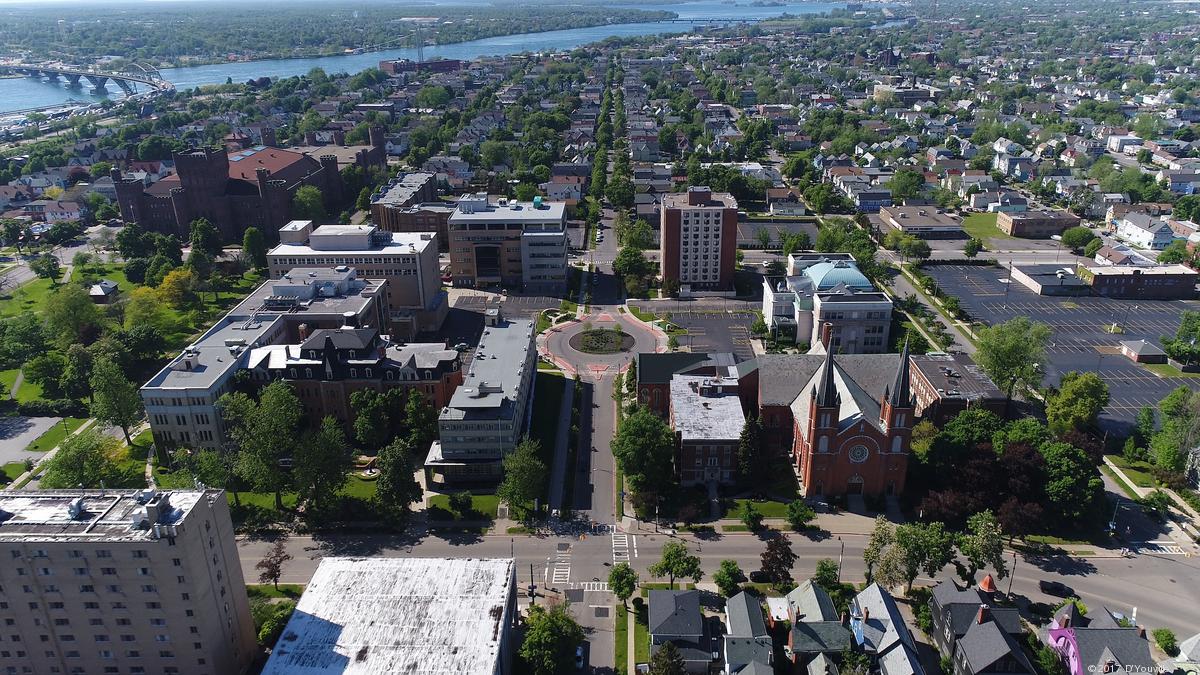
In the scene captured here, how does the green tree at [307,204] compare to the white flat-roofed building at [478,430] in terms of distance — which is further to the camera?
the green tree at [307,204]

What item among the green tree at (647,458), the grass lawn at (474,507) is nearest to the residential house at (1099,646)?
the green tree at (647,458)

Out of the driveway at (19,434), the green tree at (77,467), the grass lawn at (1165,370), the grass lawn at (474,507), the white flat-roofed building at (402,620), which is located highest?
the green tree at (77,467)

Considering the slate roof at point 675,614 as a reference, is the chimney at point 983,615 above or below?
above

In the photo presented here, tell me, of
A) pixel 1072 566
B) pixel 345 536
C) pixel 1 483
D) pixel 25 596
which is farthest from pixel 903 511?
pixel 1 483

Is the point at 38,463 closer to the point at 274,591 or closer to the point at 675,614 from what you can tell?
the point at 274,591

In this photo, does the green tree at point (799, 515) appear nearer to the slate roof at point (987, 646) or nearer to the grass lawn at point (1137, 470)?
the slate roof at point (987, 646)

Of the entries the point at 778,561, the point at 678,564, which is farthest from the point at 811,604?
the point at 678,564

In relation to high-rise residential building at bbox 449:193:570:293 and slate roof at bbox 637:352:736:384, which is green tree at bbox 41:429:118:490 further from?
high-rise residential building at bbox 449:193:570:293

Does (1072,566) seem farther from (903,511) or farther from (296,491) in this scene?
(296,491)
